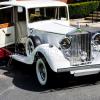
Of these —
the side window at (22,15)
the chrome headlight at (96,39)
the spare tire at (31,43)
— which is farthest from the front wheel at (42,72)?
the side window at (22,15)

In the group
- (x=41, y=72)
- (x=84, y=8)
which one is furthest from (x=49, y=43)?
(x=84, y=8)

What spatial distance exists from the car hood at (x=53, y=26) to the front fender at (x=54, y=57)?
1.95 ft

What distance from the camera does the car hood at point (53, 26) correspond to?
8.91m

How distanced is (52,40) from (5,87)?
1584mm

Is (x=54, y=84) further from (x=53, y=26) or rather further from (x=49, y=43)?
(x=53, y=26)

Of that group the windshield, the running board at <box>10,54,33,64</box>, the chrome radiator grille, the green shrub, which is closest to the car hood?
the windshield

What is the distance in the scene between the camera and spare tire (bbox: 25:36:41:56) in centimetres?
925

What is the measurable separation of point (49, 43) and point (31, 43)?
0.66 meters

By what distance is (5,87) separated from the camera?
8.70 meters

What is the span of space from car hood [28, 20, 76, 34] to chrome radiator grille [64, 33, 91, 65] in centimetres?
33

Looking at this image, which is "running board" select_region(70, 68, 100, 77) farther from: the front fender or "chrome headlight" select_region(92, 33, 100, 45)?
"chrome headlight" select_region(92, 33, 100, 45)

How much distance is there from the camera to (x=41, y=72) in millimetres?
8688

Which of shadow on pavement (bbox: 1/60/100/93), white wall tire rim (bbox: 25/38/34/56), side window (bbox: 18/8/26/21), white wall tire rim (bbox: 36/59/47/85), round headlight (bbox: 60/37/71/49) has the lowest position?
shadow on pavement (bbox: 1/60/100/93)

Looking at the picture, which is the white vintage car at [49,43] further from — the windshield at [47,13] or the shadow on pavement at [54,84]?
the shadow on pavement at [54,84]
